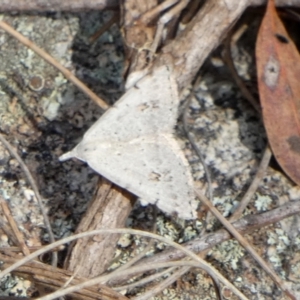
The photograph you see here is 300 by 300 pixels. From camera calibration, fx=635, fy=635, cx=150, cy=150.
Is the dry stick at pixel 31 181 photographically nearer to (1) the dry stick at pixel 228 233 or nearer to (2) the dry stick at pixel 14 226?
(2) the dry stick at pixel 14 226

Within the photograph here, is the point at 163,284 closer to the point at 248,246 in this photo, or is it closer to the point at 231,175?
the point at 248,246

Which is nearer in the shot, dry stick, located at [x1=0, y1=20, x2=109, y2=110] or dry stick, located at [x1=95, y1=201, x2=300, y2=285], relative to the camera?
dry stick, located at [x1=95, y1=201, x2=300, y2=285]

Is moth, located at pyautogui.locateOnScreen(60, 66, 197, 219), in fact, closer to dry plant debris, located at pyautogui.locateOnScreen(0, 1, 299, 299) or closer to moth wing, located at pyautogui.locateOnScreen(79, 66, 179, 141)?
moth wing, located at pyautogui.locateOnScreen(79, 66, 179, 141)

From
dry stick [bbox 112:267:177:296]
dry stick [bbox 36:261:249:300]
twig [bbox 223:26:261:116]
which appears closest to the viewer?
dry stick [bbox 36:261:249:300]

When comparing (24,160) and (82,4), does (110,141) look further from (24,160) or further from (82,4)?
(82,4)

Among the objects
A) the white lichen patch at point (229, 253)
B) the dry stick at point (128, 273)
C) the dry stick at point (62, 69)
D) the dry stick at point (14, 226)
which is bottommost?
the white lichen patch at point (229, 253)

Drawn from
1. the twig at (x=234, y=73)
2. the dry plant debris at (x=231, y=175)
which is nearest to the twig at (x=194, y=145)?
the dry plant debris at (x=231, y=175)

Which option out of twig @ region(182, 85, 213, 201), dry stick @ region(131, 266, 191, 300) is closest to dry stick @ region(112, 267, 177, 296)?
dry stick @ region(131, 266, 191, 300)

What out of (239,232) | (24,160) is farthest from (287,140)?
(24,160)
